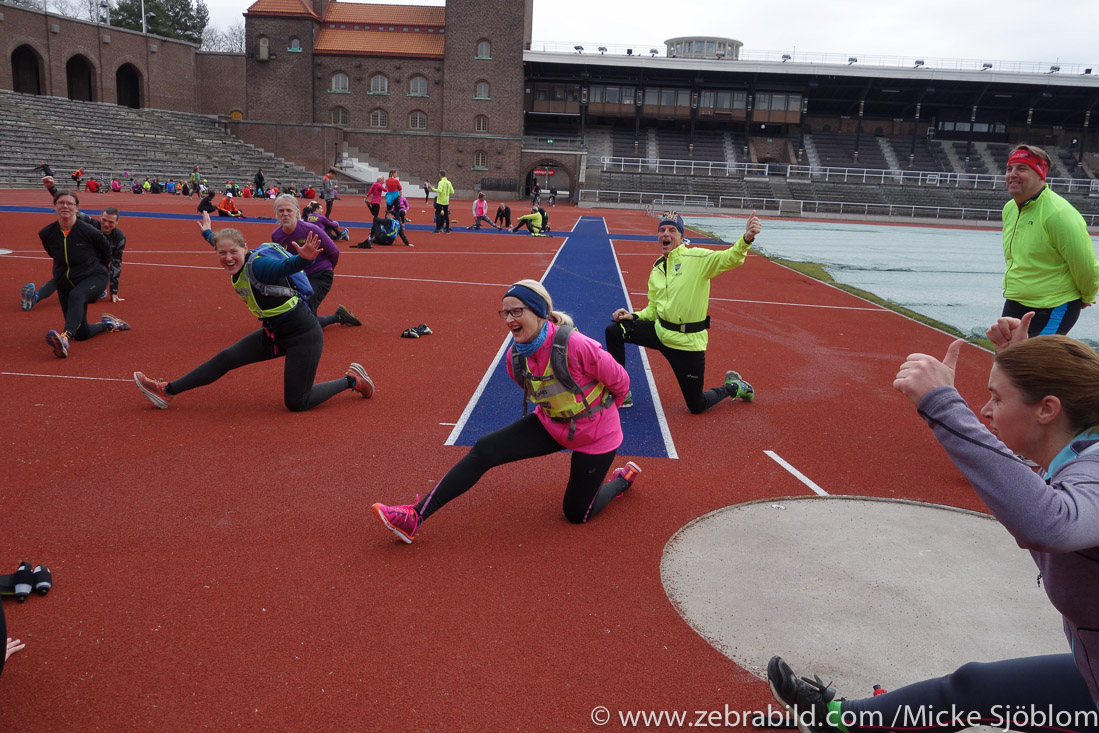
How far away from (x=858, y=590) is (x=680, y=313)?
343cm

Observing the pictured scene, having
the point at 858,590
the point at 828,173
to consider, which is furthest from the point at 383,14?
the point at 858,590

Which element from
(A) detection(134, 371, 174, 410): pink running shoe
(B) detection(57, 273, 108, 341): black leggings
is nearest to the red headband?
(A) detection(134, 371, 174, 410): pink running shoe

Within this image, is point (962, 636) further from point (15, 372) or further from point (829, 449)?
point (15, 372)

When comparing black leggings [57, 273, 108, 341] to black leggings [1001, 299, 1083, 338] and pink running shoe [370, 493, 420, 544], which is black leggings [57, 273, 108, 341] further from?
black leggings [1001, 299, 1083, 338]

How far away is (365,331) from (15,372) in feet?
13.7

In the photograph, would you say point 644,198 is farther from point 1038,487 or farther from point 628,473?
point 1038,487

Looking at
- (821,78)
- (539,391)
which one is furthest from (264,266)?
(821,78)

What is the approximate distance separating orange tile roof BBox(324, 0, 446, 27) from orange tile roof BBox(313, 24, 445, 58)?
1.37m

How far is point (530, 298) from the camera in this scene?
14.7 ft

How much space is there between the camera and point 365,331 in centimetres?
1100

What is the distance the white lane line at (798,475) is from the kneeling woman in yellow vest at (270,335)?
4148 mm

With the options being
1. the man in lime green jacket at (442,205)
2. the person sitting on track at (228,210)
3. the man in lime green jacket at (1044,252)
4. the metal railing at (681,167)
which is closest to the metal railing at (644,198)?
the metal railing at (681,167)

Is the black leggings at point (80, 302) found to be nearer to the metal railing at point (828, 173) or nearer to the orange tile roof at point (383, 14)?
the metal railing at point (828, 173)

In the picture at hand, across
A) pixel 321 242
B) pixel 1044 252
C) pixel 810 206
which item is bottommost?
pixel 321 242
